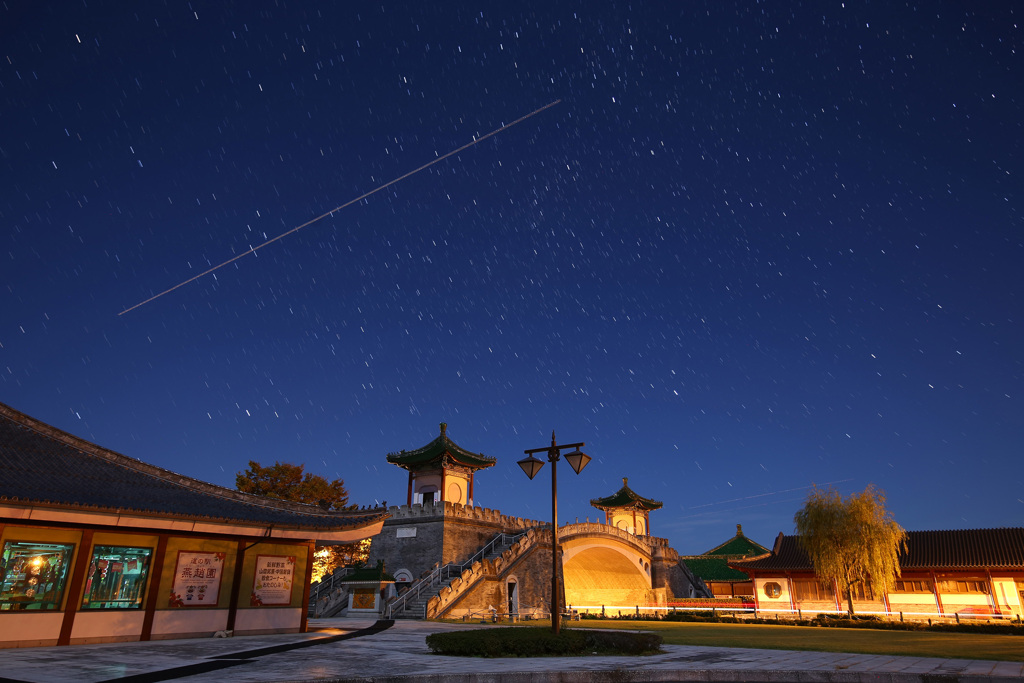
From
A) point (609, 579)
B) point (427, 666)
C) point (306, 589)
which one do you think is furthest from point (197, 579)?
point (609, 579)

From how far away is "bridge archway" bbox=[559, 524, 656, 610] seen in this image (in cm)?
4878

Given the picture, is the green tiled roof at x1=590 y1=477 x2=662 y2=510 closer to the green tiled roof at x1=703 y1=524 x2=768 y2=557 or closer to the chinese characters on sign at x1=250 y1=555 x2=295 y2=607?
the green tiled roof at x1=703 y1=524 x2=768 y2=557

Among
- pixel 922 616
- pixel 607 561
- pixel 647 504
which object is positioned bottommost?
pixel 922 616

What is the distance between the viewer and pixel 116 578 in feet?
48.4

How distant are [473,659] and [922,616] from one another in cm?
3156

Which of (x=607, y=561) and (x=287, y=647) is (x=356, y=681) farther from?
(x=607, y=561)

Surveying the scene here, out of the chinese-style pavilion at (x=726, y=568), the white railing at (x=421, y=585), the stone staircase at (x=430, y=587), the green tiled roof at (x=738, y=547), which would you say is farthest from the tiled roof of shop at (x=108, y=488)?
the green tiled roof at (x=738, y=547)

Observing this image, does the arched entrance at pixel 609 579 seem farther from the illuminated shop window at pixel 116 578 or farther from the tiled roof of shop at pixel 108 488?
the illuminated shop window at pixel 116 578

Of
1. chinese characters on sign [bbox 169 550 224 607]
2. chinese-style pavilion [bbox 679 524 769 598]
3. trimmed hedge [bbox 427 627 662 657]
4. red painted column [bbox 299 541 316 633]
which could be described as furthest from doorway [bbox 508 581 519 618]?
chinese-style pavilion [bbox 679 524 769 598]

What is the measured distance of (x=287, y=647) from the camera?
45.5 ft

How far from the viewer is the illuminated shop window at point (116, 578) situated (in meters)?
14.3

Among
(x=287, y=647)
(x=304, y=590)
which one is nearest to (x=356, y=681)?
(x=287, y=647)

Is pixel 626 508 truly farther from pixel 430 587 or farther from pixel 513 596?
pixel 430 587

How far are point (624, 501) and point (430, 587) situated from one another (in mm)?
40334
